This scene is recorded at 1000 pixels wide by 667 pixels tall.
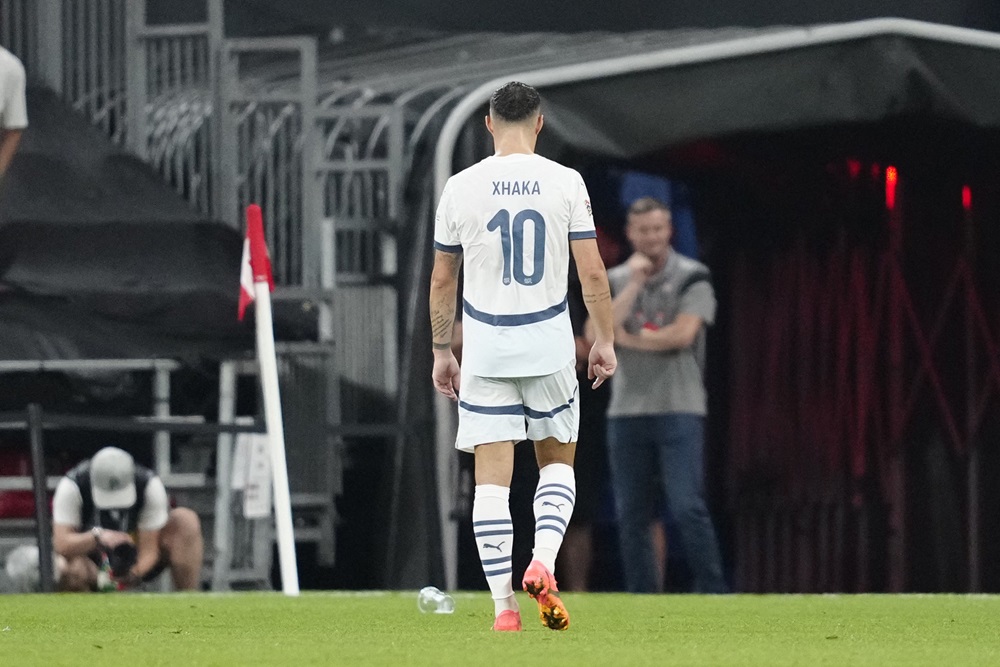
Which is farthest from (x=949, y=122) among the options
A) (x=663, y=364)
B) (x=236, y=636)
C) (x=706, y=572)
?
(x=236, y=636)

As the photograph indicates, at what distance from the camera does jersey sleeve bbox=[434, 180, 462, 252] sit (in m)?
6.55

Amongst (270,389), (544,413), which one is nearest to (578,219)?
(544,413)

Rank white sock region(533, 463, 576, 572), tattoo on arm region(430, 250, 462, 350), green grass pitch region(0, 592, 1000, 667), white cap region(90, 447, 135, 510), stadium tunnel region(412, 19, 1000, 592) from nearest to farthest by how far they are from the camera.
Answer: green grass pitch region(0, 592, 1000, 667) < white sock region(533, 463, 576, 572) < tattoo on arm region(430, 250, 462, 350) < white cap region(90, 447, 135, 510) < stadium tunnel region(412, 19, 1000, 592)

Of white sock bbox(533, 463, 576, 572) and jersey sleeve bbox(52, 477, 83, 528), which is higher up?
white sock bbox(533, 463, 576, 572)

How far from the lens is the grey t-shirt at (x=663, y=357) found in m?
9.82

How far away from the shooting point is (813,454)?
1071 centimetres

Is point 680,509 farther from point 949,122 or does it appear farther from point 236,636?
point 236,636

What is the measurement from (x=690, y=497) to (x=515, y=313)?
3.37m

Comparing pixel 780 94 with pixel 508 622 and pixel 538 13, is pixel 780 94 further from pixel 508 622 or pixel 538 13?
pixel 508 622

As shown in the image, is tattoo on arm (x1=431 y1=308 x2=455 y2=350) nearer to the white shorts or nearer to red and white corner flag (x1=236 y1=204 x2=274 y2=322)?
the white shorts

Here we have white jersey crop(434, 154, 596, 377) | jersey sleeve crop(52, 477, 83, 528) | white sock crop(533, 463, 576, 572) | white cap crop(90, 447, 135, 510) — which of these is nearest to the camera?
white sock crop(533, 463, 576, 572)

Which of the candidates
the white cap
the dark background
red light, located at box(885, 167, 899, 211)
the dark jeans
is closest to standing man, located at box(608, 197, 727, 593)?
the dark jeans

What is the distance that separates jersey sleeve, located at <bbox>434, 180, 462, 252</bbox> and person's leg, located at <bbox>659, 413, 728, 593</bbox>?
11.0 feet

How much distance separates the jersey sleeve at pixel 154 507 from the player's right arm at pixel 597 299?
4123mm
